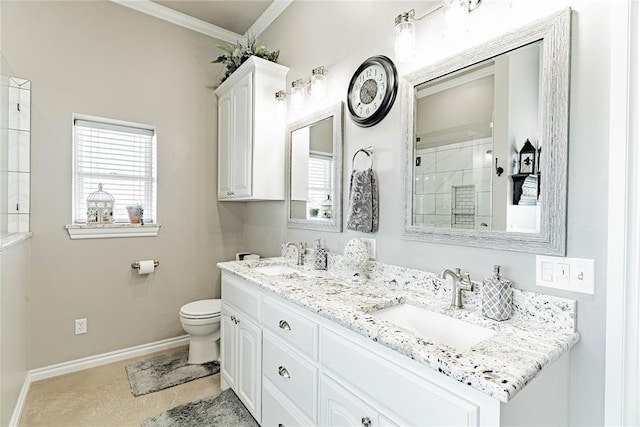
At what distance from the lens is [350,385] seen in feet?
3.89

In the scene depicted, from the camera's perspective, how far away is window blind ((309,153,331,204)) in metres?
2.23

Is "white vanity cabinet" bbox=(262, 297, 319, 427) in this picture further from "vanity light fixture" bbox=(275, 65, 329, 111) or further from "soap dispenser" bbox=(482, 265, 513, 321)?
"vanity light fixture" bbox=(275, 65, 329, 111)

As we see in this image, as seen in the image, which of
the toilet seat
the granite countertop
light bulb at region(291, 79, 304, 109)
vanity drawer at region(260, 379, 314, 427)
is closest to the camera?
the granite countertop

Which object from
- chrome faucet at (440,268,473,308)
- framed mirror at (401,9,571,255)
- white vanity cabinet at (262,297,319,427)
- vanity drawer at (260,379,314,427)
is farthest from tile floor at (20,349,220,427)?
framed mirror at (401,9,571,255)

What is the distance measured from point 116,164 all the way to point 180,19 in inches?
56.2

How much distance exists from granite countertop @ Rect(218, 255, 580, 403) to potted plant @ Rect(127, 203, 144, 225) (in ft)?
4.74

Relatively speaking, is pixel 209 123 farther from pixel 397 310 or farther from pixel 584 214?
pixel 584 214

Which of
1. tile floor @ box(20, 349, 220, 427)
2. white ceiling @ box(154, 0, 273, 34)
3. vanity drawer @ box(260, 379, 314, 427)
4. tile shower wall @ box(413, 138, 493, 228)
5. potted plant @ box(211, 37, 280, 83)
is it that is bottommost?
tile floor @ box(20, 349, 220, 427)

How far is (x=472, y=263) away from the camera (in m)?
1.40

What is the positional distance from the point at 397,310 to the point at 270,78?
203cm

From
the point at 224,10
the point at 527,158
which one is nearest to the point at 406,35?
the point at 527,158

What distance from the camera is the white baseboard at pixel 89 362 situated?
2.17m

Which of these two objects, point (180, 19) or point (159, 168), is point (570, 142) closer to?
point (159, 168)

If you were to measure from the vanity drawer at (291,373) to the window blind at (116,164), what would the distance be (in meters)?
1.82
